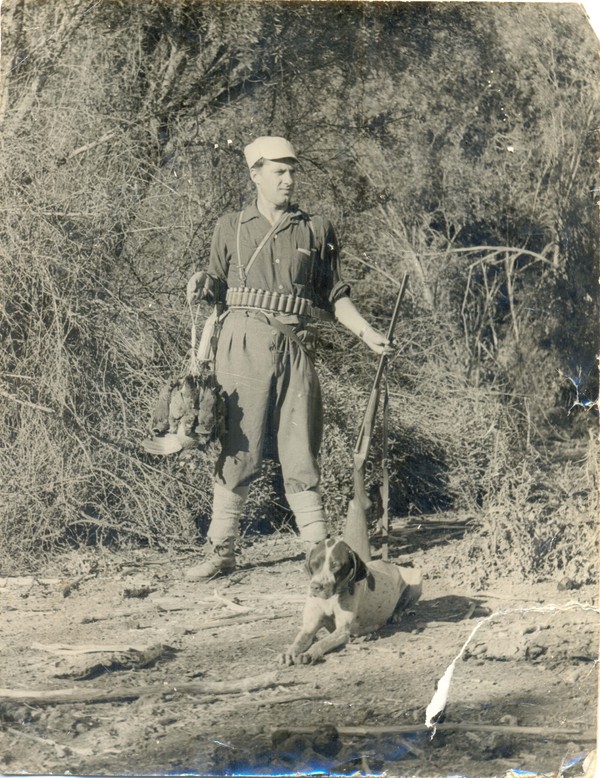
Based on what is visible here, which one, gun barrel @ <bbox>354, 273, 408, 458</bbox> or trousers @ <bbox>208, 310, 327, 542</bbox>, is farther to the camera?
gun barrel @ <bbox>354, 273, 408, 458</bbox>

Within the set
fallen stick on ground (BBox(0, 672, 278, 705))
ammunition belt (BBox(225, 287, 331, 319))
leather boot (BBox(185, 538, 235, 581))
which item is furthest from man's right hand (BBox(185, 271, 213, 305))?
fallen stick on ground (BBox(0, 672, 278, 705))

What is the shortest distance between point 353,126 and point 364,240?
542 millimetres

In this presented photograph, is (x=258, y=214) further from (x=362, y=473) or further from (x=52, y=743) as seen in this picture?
(x=52, y=743)

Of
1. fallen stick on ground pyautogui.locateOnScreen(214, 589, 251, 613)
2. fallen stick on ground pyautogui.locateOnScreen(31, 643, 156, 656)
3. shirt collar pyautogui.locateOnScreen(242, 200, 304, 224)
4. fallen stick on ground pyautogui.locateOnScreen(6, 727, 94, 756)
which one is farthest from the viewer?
shirt collar pyautogui.locateOnScreen(242, 200, 304, 224)

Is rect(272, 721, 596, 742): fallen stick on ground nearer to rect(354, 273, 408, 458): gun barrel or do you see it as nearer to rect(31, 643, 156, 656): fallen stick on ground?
rect(31, 643, 156, 656): fallen stick on ground

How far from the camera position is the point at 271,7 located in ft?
16.4

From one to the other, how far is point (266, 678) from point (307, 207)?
2150mm

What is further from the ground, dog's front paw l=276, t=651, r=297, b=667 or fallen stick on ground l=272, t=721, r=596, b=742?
dog's front paw l=276, t=651, r=297, b=667

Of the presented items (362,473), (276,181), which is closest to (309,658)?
(362,473)

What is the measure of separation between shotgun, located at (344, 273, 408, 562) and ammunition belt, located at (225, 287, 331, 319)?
1.46 feet

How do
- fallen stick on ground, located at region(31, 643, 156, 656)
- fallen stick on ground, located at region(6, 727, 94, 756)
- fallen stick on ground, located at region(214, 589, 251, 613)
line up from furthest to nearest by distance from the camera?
fallen stick on ground, located at region(214, 589, 251, 613)
fallen stick on ground, located at region(31, 643, 156, 656)
fallen stick on ground, located at region(6, 727, 94, 756)

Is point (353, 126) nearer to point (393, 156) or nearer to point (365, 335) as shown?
point (393, 156)

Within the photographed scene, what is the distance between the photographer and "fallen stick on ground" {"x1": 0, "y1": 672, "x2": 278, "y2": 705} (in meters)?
4.51

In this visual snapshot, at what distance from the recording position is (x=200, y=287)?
483 centimetres
